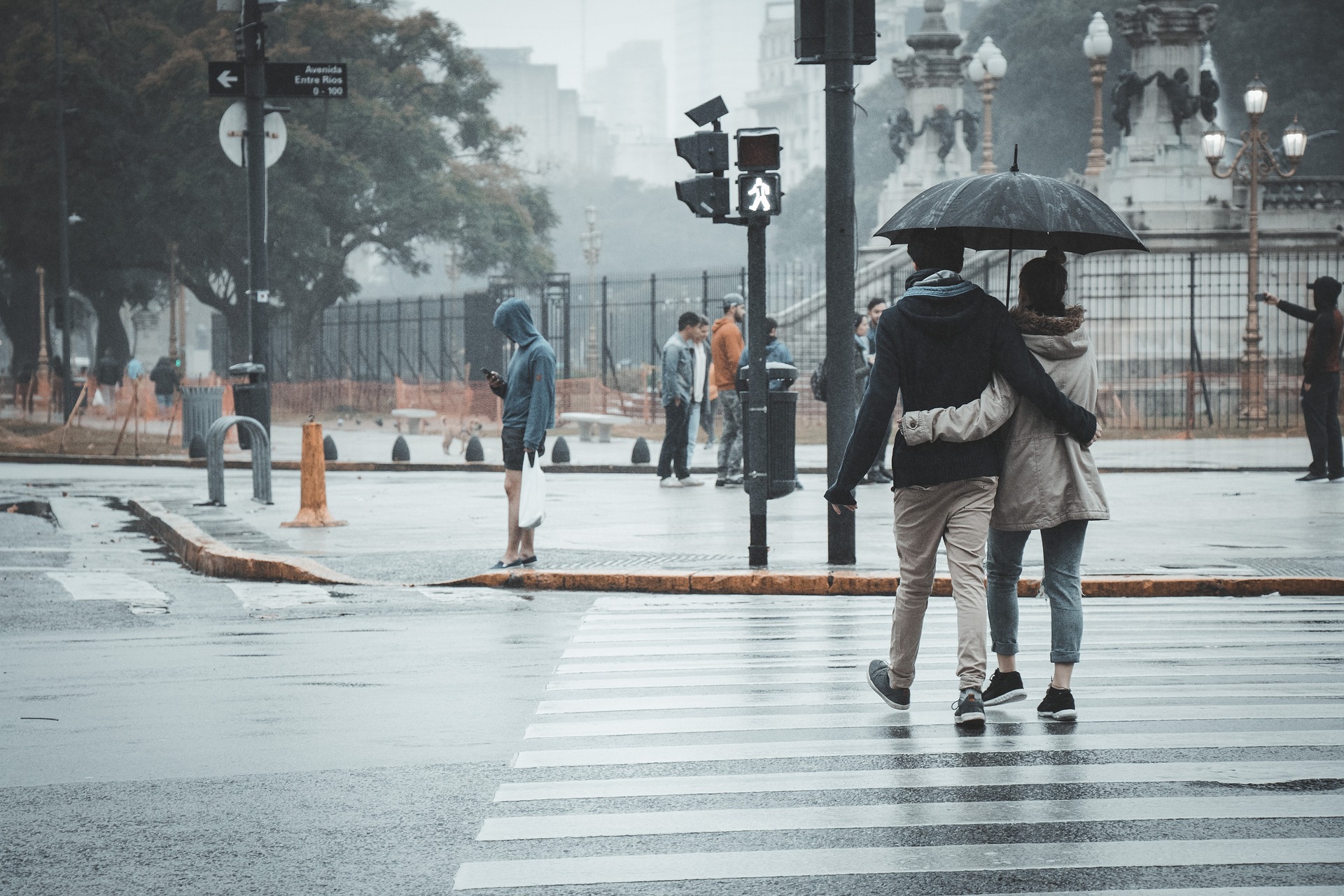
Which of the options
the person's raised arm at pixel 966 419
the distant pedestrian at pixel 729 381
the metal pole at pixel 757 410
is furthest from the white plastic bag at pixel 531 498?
the distant pedestrian at pixel 729 381

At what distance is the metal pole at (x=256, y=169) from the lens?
15.9 m

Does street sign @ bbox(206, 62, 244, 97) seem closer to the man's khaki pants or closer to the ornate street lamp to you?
the man's khaki pants

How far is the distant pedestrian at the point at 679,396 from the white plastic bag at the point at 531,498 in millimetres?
6953

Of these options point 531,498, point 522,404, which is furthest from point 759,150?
point 531,498

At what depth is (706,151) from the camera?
37.1 feet

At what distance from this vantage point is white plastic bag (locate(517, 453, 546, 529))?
11320mm

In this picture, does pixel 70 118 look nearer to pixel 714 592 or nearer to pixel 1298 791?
pixel 714 592

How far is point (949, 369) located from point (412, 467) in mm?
18074

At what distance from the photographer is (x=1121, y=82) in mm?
38938

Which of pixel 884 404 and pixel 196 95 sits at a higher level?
→ pixel 196 95

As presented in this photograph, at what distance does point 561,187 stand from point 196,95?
9844 centimetres

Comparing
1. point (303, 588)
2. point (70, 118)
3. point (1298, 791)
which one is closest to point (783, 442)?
point (303, 588)

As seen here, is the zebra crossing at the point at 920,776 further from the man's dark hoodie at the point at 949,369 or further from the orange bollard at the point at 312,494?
the orange bollard at the point at 312,494

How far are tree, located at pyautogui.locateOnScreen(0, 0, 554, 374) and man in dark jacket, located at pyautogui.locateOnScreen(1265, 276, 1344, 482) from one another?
103 feet
